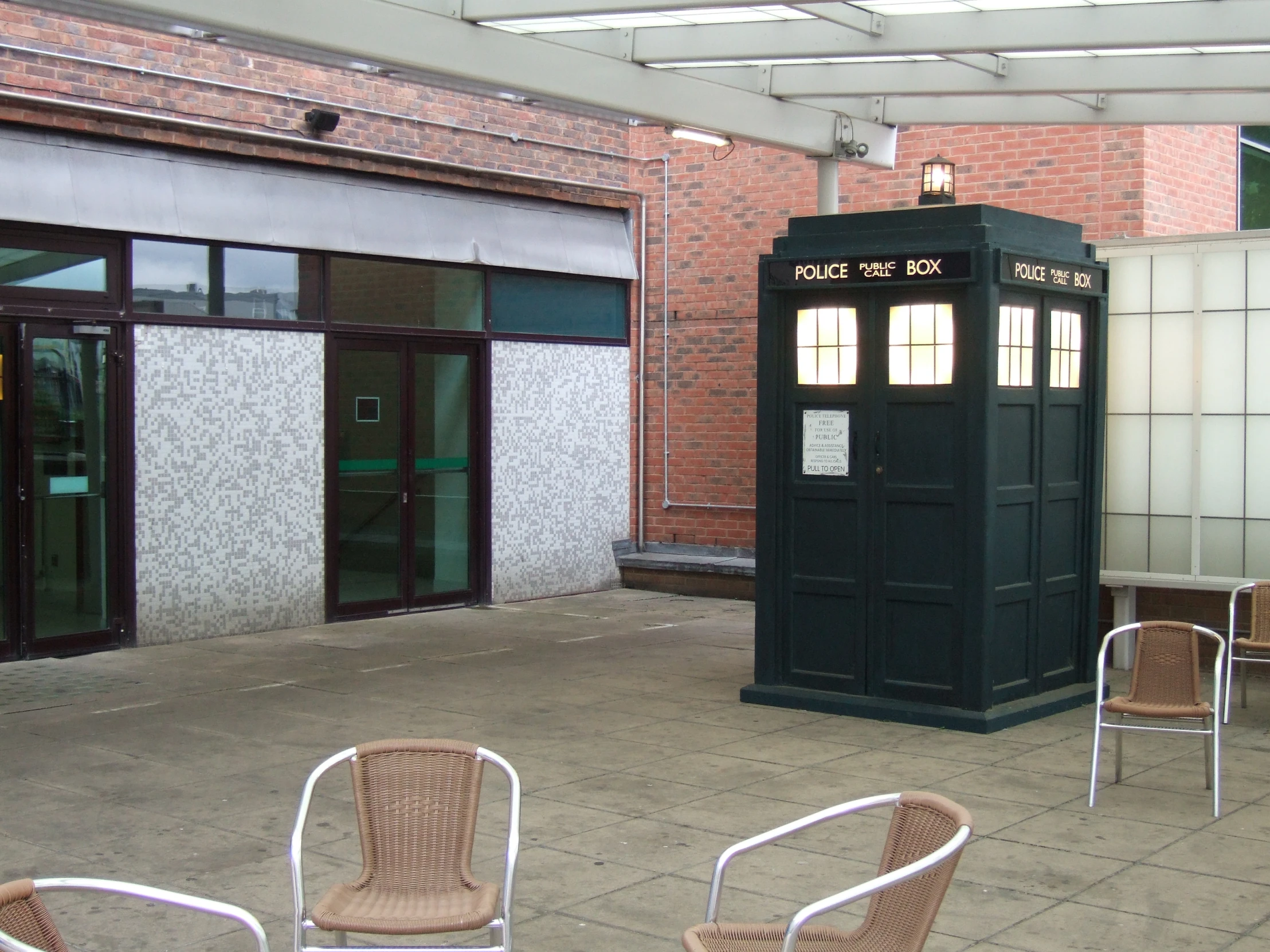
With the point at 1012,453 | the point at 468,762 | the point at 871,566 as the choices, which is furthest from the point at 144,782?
the point at 1012,453

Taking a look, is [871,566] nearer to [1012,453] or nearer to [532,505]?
[1012,453]

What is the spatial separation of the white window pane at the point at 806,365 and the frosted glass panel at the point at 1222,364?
3079 millimetres

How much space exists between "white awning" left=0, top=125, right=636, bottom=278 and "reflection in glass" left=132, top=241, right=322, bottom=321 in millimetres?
160

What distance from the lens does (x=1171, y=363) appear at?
32.1 feet

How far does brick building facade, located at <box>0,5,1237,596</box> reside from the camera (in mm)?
10359

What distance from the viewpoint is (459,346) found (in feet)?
42.2

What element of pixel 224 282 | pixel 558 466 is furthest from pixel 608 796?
pixel 558 466

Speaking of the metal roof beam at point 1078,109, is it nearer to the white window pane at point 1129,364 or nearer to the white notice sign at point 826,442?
the white window pane at point 1129,364

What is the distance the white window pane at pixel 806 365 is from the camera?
833 centimetres

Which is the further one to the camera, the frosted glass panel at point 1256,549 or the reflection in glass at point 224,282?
the reflection in glass at point 224,282

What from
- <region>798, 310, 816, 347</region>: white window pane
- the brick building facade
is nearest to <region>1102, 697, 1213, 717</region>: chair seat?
<region>798, 310, 816, 347</region>: white window pane

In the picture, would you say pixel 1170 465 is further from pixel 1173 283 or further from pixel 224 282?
pixel 224 282

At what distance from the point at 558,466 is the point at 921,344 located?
20.8 ft

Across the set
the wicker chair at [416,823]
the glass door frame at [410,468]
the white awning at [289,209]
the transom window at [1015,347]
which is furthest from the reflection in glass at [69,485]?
the wicker chair at [416,823]
